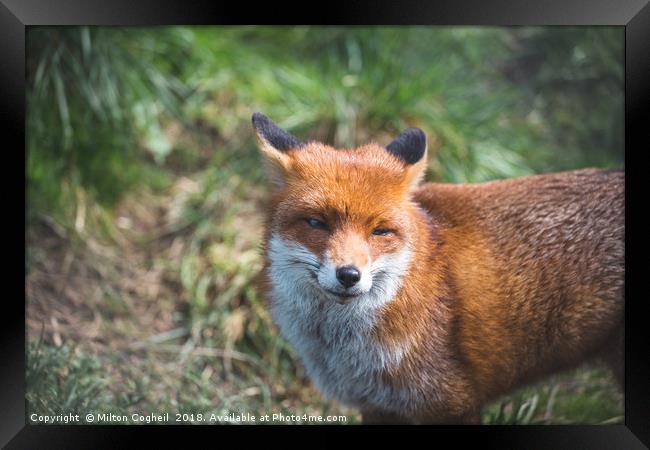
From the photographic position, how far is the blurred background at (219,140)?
4.79 metres

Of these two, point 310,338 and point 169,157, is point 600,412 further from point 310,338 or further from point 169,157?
point 169,157

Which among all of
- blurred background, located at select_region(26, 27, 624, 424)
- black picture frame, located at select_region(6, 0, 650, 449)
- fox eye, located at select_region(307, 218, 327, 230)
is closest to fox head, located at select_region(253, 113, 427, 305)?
fox eye, located at select_region(307, 218, 327, 230)

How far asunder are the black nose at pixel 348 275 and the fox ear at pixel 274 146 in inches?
22.7

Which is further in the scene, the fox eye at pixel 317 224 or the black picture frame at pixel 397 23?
the black picture frame at pixel 397 23

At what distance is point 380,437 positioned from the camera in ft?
11.9

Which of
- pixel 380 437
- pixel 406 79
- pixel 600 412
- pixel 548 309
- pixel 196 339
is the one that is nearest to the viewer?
pixel 548 309

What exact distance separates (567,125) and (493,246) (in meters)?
2.73

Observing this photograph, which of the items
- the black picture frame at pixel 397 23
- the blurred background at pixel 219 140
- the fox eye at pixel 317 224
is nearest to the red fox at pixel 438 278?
the fox eye at pixel 317 224

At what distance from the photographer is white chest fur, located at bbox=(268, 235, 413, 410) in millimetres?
3104

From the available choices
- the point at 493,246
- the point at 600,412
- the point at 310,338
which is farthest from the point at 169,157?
the point at 600,412

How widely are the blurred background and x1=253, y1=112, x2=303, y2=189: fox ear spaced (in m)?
1.63

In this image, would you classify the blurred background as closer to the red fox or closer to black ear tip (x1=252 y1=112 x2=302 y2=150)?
the red fox

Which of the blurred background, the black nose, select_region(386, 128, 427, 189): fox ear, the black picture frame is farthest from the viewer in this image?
the blurred background

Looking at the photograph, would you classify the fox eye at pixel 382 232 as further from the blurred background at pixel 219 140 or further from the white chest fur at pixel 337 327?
the blurred background at pixel 219 140
